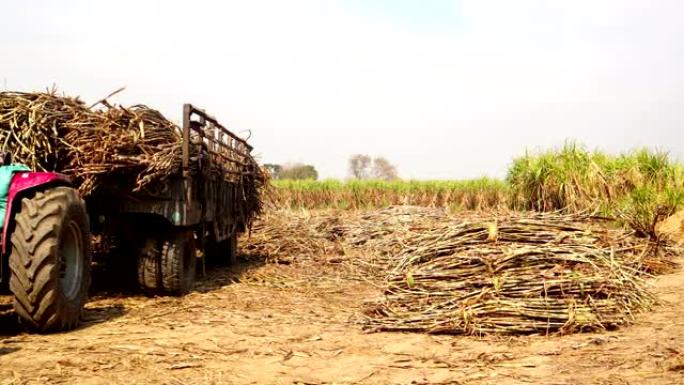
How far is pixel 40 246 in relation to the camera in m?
4.96

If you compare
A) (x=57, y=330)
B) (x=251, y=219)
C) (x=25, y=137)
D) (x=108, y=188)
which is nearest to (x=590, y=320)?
(x=57, y=330)

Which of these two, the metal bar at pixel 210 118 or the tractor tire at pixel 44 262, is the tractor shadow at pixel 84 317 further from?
the metal bar at pixel 210 118

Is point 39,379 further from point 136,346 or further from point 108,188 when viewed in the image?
point 108,188

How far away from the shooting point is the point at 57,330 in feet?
17.1

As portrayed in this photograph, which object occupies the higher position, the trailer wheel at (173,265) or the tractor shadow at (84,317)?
the trailer wheel at (173,265)

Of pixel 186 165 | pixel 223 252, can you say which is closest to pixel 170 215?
pixel 186 165

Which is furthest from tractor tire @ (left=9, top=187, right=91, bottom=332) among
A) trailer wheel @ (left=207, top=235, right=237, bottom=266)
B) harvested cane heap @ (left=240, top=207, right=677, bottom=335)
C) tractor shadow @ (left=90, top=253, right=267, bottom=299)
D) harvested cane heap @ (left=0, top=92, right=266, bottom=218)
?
trailer wheel @ (left=207, top=235, right=237, bottom=266)

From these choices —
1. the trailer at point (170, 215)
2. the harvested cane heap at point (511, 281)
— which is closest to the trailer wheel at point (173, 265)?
the trailer at point (170, 215)

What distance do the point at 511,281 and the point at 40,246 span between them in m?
3.75

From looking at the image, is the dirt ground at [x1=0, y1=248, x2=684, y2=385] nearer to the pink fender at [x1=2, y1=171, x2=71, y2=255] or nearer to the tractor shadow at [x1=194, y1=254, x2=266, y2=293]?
the pink fender at [x1=2, y1=171, x2=71, y2=255]

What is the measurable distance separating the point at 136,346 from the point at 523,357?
278 centimetres

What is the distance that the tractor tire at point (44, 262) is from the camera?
4.89 metres

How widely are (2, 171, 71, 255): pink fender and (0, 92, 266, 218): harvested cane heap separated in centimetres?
102

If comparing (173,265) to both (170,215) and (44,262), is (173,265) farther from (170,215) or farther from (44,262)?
(44,262)
